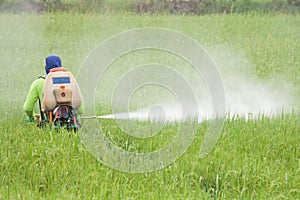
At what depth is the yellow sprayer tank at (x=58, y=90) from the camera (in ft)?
15.2

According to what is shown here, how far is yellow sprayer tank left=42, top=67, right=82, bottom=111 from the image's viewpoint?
463 cm

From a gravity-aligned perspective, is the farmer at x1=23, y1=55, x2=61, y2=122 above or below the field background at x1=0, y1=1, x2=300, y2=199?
above

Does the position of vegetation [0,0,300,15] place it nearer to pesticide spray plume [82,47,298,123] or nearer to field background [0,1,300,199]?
pesticide spray plume [82,47,298,123]

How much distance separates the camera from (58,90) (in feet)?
15.2

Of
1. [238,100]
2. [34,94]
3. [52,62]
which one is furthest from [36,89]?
[238,100]

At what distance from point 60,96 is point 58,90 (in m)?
0.05

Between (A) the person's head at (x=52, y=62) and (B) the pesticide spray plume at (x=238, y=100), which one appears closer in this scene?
(A) the person's head at (x=52, y=62)

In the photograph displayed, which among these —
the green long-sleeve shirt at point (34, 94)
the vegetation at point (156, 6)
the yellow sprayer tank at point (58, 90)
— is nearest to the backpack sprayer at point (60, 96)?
the yellow sprayer tank at point (58, 90)

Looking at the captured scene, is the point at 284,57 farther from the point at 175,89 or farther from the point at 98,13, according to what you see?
the point at 98,13

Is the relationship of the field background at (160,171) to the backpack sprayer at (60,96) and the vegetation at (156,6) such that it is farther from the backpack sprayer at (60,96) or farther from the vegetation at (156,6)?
the vegetation at (156,6)

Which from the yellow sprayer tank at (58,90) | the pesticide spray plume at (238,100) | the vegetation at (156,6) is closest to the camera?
the yellow sprayer tank at (58,90)

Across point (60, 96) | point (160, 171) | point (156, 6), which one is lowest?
point (160, 171)

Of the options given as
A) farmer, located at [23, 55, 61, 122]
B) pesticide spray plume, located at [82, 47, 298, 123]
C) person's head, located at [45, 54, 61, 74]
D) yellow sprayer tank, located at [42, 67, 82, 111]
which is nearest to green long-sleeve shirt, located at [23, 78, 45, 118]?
farmer, located at [23, 55, 61, 122]

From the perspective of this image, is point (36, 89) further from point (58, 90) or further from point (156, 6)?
point (156, 6)
